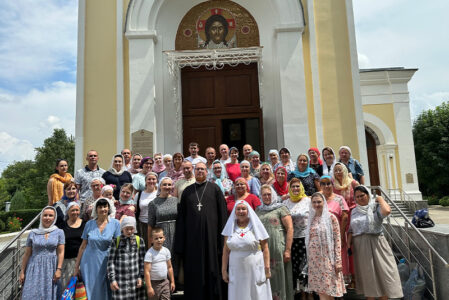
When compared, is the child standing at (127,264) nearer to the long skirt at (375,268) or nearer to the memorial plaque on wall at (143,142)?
the long skirt at (375,268)

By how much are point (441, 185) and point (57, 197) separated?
2656 cm

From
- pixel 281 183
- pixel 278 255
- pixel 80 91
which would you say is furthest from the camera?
pixel 80 91

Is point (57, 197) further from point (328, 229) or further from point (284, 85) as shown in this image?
point (284, 85)

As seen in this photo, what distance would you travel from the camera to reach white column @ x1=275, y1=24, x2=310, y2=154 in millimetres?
8430

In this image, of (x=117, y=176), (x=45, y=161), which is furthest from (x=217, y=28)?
(x=45, y=161)

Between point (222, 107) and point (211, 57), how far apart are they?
57.0 inches

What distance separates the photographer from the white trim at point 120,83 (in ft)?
27.4

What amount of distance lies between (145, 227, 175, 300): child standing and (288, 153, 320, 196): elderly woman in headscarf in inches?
92.0

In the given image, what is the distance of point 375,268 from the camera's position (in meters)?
4.31

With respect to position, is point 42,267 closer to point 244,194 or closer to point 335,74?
point 244,194

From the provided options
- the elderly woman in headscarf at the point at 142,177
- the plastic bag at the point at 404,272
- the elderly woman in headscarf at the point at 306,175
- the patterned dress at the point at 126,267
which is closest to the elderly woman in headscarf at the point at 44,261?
the patterned dress at the point at 126,267

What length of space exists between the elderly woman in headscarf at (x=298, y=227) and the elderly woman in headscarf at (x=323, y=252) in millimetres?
289

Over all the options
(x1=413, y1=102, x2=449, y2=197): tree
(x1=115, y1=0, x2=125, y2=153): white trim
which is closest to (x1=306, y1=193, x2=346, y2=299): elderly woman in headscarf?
(x1=115, y1=0, x2=125, y2=153): white trim

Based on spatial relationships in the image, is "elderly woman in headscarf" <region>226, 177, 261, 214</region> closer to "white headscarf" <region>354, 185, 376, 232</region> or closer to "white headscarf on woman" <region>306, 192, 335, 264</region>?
"white headscarf on woman" <region>306, 192, 335, 264</region>
